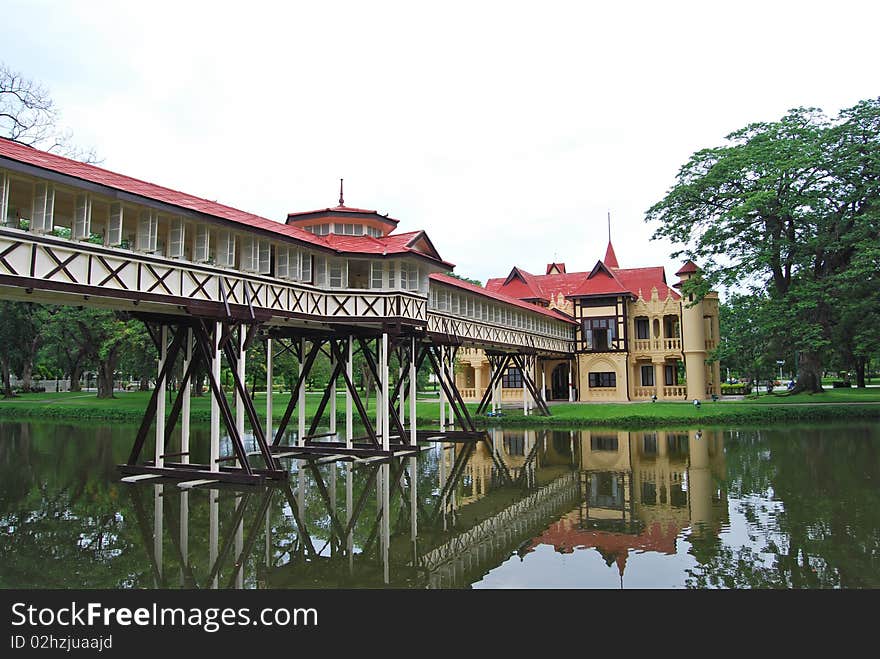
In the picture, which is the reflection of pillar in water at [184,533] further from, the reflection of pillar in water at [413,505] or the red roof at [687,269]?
the red roof at [687,269]

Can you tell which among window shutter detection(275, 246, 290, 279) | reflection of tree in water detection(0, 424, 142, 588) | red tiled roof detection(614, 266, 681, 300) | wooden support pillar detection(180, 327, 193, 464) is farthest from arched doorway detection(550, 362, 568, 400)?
wooden support pillar detection(180, 327, 193, 464)

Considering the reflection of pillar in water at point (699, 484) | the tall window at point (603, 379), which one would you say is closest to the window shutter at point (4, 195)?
the reflection of pillar in water at point (699, 484)

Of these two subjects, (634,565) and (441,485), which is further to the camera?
(441,485)

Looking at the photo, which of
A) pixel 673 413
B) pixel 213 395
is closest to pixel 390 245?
pixel 213 395

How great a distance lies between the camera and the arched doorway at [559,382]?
4688cm

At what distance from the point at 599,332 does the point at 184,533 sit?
121 feet

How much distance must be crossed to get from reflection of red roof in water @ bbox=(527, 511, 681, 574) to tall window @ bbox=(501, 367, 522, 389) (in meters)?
34.7

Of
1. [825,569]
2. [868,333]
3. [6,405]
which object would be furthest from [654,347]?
[6,405]

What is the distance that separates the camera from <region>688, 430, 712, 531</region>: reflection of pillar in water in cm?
1174

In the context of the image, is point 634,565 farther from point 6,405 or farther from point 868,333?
point 6,405

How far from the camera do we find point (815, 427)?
29000 mm

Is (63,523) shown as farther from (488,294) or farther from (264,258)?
(488,294)

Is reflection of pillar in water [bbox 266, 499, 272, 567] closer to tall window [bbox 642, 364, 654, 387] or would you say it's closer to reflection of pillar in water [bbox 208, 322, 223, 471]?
reflection of pillar in water [bbox 208, 322, 223, 471]
